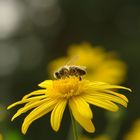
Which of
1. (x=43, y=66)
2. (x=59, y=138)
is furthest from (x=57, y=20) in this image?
(x=59, y=138)

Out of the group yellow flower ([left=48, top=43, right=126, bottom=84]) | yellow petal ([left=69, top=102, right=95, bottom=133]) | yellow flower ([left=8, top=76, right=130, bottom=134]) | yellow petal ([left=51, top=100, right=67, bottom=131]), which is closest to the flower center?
yellow flower ([left=8, top=76, right=130, bottom=134])

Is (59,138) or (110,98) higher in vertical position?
(110,98)

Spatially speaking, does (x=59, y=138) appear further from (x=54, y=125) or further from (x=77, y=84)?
(x=54, y=125)

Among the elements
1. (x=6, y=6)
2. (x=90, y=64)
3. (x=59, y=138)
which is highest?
(x=6, y=6)

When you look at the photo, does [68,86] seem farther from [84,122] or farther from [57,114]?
[84,122]

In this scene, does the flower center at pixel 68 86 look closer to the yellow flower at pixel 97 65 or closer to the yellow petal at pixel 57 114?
the yellow petal at pixel 57 114

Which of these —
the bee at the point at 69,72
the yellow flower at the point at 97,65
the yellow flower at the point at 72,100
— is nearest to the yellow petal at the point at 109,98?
the yellow flower at the point at 72,100

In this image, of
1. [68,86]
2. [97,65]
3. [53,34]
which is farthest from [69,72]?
[53,34]
